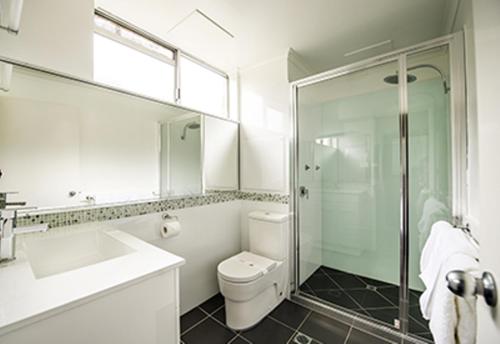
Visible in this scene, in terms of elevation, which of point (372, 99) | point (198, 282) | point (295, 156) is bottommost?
point (198, 282)

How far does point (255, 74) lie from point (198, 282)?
2.10 m

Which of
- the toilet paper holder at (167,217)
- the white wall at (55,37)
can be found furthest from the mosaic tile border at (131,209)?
the white wall at (55,37)

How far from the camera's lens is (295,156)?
2.08 metres

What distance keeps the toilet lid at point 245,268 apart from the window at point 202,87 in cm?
147

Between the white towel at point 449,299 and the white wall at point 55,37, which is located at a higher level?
the white wall at point 55,37

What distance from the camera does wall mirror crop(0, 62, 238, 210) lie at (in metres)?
1.17

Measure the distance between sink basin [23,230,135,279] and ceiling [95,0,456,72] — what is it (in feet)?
5.00

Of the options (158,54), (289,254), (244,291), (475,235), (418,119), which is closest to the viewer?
(475,235)

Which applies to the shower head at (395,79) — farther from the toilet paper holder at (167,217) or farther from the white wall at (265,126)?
the toilet paper holder at (167,217)

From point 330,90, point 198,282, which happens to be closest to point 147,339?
point 198,282

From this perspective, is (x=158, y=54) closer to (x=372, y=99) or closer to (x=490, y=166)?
(x=372, y=99)

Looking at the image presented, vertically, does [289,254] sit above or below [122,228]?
below

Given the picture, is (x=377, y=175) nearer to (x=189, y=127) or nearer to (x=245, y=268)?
(x=245, y=268)

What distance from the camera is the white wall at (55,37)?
1.04 m
